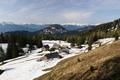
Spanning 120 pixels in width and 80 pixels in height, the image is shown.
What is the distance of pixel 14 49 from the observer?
510 ft

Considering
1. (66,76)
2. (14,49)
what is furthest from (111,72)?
(14,49)

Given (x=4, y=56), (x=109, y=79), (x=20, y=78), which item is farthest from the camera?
(x=4, y=56)

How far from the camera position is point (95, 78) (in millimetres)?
32000

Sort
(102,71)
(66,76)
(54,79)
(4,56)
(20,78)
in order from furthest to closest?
1. (4,56)
2. (20,78)
3. (54,79)
4. (66,76)
5. (102,71)

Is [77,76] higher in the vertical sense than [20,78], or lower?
higher

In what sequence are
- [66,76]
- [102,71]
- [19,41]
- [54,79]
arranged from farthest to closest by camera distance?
[19,41], [54,79], [66,76], [102,71]

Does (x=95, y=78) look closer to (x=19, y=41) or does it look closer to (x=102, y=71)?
(x=102, y=71)

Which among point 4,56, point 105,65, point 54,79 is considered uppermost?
point 105,65

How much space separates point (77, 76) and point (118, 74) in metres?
6.33

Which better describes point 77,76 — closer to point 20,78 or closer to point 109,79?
point 109,79

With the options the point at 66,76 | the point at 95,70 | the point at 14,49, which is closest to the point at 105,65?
the point at 95,70

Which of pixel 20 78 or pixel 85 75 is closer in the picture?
pixel 85 75

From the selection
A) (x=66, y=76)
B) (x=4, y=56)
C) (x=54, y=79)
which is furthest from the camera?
(x=4, y=56)

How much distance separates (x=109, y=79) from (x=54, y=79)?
11.7m
